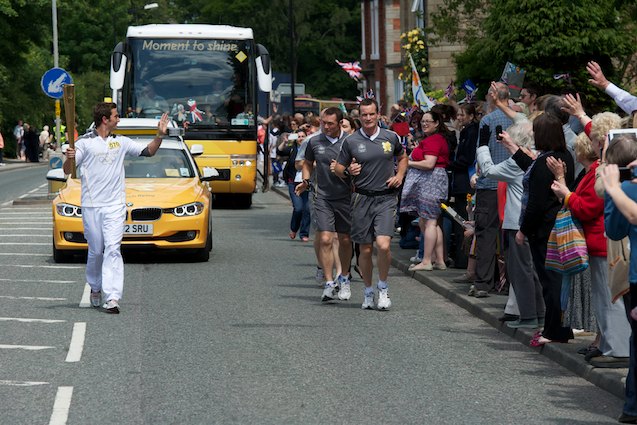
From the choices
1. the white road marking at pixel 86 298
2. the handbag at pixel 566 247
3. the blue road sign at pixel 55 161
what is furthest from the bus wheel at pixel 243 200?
the handbag at pixel 566 247

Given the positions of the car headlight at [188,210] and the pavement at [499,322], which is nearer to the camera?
the pavement at [499,322]

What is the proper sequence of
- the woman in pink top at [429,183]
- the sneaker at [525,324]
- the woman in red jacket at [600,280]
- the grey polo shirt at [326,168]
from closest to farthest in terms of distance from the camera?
the woman in red jacket at [600,280] → the sneaker at [525,324] → the grey polo shirt at [326,168] → the woman in pink top at [429,183]

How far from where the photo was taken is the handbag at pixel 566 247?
941 cm

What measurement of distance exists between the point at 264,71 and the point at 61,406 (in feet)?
67.1

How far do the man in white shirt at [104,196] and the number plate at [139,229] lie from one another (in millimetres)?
3997

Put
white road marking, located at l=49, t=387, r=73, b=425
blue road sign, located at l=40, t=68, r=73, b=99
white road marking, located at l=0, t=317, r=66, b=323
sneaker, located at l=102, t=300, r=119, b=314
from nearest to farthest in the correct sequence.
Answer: white road marking, located at l=49, t=387, r=73, b=425 → white road marking, located at l=0, t=317, r=66, b=323 → sneaker, located at l=102, t=300, r=119, b=314 → blue road sign, located at l=40, t=68, r=73, b=99

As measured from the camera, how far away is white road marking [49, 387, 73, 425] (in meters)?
7.83

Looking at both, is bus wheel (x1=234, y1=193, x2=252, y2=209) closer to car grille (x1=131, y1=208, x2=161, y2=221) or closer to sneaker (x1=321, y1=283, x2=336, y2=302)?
car grille (x1=131, y1=208, x2=161, y2=221)

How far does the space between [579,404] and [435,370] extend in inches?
57.2

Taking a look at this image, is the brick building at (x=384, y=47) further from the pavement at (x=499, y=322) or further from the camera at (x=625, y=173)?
the camera at (x=625, y=173)

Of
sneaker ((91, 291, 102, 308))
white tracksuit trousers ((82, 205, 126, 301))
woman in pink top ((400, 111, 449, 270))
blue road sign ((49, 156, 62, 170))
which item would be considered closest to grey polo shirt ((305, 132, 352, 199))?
woman in pink top ((400, 111, 449, 270))

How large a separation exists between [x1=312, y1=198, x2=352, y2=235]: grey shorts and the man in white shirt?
1855 mm

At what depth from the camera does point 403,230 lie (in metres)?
19.2

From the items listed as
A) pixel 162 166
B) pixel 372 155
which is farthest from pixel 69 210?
pixel 372 155
